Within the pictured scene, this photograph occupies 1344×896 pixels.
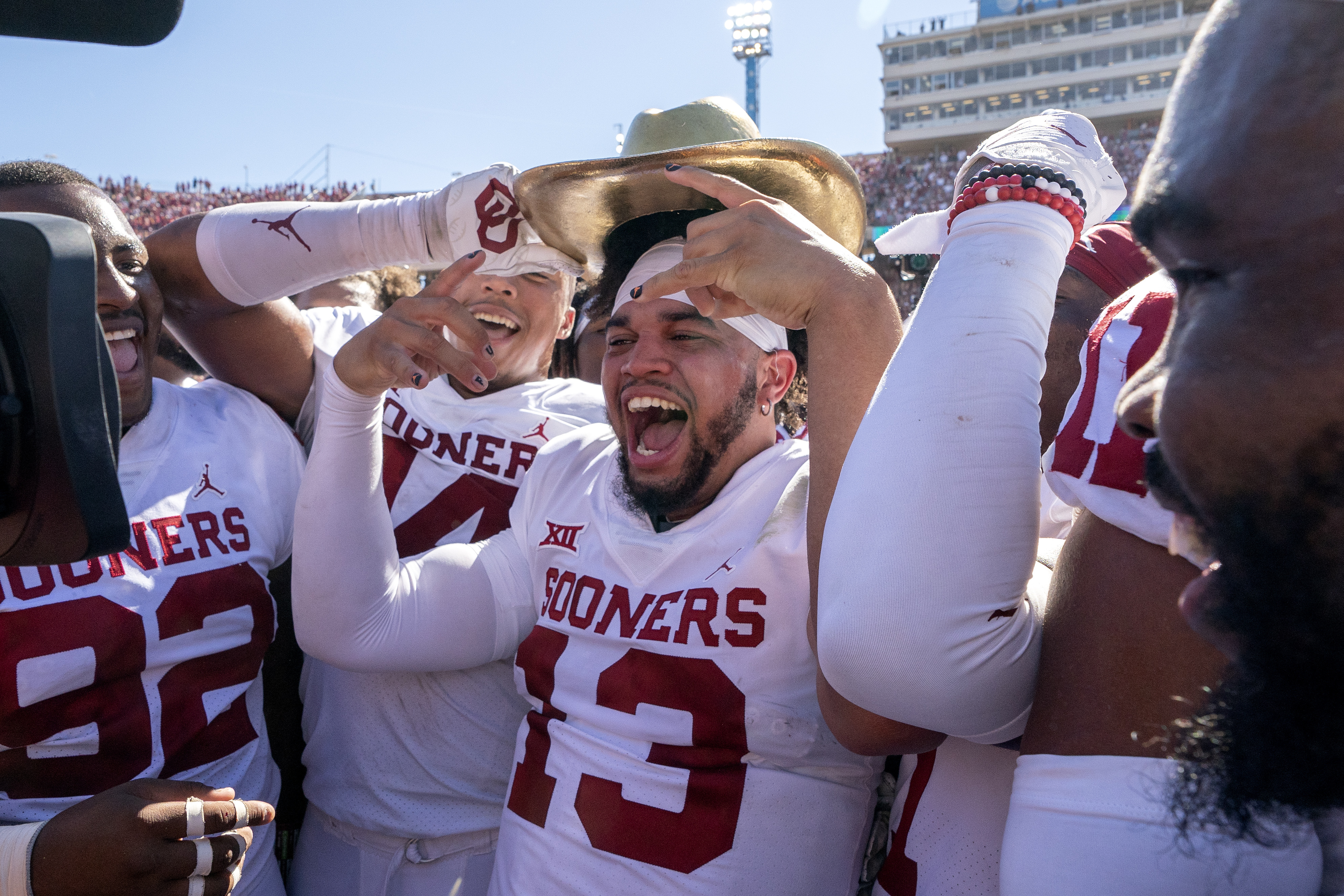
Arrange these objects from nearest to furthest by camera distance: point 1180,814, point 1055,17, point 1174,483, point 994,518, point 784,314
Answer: point 1174,483 < point 1180,814 < point 994,518 < point 784,314 < point 1055,17

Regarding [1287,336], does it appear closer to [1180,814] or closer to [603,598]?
[1180,814]

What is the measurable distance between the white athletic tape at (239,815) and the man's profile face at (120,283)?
856 millimetres

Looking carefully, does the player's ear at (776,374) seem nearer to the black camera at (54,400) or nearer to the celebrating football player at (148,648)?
the celebrating football player at (148,648)

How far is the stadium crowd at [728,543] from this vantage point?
0.69m

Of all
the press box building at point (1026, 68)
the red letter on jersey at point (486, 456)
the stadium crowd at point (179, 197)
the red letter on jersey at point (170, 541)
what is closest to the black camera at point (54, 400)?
the red letter on jersey at point (170, 541)

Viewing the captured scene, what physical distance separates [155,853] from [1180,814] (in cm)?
160

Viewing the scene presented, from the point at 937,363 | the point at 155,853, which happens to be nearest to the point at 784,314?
the point at 937,363

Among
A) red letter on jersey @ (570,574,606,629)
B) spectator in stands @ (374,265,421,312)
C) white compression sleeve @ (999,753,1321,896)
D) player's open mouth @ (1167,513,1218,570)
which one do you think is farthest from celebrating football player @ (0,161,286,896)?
spectator in stands @ (374,265,421,312)

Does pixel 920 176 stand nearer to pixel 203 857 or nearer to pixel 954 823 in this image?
pixel 954 823

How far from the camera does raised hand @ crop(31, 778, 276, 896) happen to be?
59.9 inches

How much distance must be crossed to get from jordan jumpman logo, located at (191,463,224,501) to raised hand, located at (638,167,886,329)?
3.89 ft

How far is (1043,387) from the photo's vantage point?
188 cm

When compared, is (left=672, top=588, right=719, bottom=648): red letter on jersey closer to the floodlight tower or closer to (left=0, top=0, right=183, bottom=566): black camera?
(left=0, top=0, right=183, bottom=566): black camera

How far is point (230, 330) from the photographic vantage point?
226 centimetres
